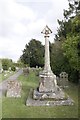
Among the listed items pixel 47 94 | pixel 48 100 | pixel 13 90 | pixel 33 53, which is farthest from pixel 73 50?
pixel 33 53

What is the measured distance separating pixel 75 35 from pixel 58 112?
45.6 ft

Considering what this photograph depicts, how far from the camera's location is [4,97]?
64.7 feet

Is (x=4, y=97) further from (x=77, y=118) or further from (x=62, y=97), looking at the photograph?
(x=77, y=118)

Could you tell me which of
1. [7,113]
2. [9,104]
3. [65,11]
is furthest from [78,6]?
[7,113]

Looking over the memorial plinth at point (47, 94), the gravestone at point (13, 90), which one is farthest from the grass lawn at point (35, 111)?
the gravestone at point (13, 90)

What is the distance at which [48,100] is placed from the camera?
17.8 meters

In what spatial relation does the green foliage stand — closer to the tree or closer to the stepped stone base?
the stepped stone base

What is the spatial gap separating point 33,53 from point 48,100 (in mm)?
59325

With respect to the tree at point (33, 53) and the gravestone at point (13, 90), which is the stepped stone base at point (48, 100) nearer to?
the gravestone at point (13, 90)

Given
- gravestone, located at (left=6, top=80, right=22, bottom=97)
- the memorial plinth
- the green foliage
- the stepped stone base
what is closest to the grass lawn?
the stepped stone base

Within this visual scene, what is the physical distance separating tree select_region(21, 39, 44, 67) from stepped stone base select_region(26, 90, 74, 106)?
53.2 m

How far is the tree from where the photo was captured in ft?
240

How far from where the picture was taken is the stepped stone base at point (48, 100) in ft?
56.4

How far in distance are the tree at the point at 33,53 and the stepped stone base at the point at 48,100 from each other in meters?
53.2
